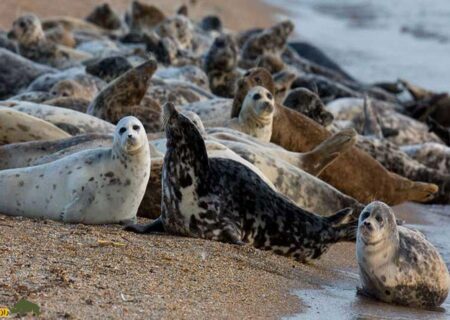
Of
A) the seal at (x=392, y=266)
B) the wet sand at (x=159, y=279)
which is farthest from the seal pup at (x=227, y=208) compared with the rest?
the seal at (x=392, y=266)

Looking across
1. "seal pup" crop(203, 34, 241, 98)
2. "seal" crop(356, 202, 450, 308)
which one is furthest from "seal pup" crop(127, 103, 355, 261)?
"seal pup" crop(203, 34, 241, 98)

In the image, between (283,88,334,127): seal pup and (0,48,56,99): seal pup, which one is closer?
(283,88,334,127): seal pup

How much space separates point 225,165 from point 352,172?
2.88 metres

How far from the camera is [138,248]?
215 inches

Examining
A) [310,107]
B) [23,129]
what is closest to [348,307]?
[23,129]

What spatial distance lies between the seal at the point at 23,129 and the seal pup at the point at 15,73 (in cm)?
426

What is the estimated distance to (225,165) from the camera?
6293mm

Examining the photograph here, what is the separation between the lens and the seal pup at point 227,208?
6.08 meters

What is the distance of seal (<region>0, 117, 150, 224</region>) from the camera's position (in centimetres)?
622

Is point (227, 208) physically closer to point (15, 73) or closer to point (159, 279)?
point (159, 279)

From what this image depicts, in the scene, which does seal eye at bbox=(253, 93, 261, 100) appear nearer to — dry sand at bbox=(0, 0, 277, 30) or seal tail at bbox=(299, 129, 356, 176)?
seal tail at bbox=(299, 129, 356, 176)

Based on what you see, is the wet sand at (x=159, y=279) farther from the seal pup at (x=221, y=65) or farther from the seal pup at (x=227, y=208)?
the seal pup at (x=221, y=65)

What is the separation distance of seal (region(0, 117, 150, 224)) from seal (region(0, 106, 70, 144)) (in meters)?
1.25

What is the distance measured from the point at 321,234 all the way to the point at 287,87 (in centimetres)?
615
